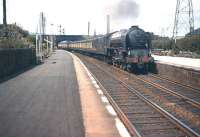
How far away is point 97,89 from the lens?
17.9 m

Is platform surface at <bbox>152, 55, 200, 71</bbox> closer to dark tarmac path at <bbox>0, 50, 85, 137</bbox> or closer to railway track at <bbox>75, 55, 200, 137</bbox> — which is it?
railway track at <bbox>75, 55, 200, 137</bbox>

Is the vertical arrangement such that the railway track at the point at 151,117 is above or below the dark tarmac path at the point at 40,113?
below

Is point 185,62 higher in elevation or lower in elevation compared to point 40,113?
higher

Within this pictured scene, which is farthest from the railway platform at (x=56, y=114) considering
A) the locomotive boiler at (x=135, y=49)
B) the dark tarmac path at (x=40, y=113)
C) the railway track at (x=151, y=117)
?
the locomotive boiler at (x=135, y=49)

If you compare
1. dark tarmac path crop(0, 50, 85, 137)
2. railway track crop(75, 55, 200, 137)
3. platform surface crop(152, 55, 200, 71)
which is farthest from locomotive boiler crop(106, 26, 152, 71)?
dark tarmac path crop(0, 50, 85, 137)

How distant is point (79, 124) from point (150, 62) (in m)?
18.8

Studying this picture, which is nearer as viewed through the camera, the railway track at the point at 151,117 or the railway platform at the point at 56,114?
the railway platform at the point at 56,114

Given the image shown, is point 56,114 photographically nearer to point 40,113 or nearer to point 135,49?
point 40,113

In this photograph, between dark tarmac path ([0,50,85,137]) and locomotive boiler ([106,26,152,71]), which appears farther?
locomotive boiler ([106,26,152,71])

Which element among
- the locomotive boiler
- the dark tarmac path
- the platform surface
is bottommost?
the dark tarmac path

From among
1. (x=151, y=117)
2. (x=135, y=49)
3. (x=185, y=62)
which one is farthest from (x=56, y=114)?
(x=185, y=62)

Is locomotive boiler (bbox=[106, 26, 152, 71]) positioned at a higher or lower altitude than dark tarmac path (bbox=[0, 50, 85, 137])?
higher

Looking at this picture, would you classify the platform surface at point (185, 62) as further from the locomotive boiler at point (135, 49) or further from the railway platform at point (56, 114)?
the railway platform at point (56, 114)

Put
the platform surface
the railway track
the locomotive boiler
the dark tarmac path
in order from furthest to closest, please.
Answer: the platform surface, the locomotive boiler, the railway track, the dark tarmac path
